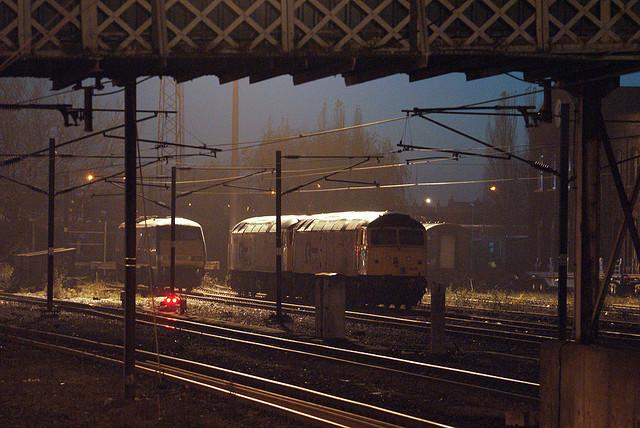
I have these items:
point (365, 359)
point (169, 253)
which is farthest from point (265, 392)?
A: point (169, 253)

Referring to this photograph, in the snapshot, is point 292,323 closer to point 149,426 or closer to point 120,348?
point 120,348

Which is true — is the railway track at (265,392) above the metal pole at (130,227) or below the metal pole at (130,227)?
below

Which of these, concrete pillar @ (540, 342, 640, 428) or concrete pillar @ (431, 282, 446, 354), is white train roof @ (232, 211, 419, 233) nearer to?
concrete pillar @ (431, 282, 446, 354)

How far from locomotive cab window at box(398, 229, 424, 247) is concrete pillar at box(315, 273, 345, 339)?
36.7ft

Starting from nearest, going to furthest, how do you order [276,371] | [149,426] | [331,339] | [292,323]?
[149,426], [276,371], [331,339], [292,323]

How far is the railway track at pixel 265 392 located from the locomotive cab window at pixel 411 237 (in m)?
15.4

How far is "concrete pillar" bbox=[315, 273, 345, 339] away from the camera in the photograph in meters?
22.9

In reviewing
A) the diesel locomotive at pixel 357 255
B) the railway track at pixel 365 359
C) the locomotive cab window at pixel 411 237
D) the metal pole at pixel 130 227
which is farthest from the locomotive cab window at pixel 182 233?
the metal pole at pixel 130 227

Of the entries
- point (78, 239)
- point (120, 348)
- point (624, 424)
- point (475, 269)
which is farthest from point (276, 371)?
point (78, 239)

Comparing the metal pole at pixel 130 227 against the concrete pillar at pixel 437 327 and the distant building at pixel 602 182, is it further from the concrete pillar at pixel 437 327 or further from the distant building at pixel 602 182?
the distant building at pixel 602 182

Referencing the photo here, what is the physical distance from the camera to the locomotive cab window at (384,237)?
33625mm

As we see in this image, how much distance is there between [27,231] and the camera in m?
63.5

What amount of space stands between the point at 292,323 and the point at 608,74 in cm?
1831

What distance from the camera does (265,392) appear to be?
1435 cm
